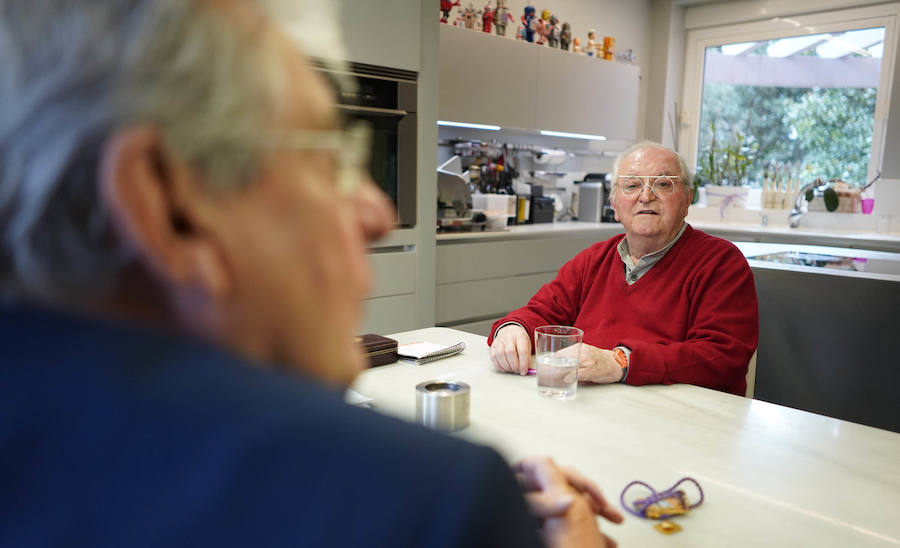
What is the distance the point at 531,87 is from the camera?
3984 mm

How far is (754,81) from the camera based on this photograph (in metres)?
4.98

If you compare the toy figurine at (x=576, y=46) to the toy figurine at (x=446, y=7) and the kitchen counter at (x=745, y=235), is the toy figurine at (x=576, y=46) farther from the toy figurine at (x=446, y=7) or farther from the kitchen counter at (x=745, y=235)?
the kitchen counter at (x=745, y=235)

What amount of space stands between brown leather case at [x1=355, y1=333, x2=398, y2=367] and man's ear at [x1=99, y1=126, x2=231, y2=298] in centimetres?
108

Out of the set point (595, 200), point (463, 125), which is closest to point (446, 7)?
point (463, 125)

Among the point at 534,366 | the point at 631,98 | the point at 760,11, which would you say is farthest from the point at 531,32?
the point at 534,366

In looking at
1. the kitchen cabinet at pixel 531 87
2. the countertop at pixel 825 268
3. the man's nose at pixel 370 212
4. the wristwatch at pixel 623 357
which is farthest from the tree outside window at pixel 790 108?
the man's nose at pixel 370 212

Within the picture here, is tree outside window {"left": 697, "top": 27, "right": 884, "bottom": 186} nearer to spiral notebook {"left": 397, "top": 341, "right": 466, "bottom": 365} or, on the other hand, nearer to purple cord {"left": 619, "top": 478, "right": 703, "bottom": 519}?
spiral notebook {"left": 397, "top": 341, "right": 466, "bottom": 365}

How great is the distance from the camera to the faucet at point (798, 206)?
4.25 m

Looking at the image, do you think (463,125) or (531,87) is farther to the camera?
(531,87)

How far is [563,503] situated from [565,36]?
4.19 m

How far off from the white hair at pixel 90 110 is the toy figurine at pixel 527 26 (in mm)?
4101

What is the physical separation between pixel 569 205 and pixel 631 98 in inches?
35.3

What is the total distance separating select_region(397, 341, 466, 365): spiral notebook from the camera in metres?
1.45

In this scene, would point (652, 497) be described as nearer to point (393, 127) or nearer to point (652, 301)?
point (652, 301)
